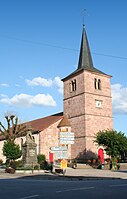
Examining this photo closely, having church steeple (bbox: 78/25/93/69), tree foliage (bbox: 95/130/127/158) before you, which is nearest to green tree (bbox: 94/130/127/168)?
tree foliage (bbox: 95/130/127/158)

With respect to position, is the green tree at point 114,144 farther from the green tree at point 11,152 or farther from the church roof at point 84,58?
the church roof at point 84,58

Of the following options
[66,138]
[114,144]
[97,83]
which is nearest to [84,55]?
[97,83]

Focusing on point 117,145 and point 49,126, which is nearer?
point 117,145

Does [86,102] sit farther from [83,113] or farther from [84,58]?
[84,58]

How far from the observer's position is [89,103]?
45.2 meters

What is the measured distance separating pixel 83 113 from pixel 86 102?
1878 mm

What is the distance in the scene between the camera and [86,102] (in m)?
44.8

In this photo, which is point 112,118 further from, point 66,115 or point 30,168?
point 30,168

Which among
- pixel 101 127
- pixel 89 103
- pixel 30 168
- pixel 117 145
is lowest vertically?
pixel 30 168

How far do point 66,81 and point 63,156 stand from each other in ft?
96.3

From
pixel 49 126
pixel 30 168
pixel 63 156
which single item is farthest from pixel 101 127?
pixel 63 156

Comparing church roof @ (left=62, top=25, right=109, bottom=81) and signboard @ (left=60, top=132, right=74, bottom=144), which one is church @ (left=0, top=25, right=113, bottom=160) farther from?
signboard @ (left=60, top=132, right=74, bottom=144)

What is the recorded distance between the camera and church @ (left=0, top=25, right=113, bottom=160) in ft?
143

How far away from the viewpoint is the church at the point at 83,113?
43.7 meters
